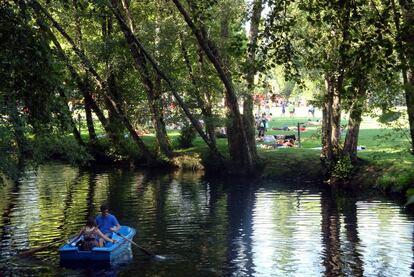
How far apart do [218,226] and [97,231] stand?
759 centimetres

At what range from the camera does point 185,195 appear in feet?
110

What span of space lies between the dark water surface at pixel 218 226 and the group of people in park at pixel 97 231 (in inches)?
30.8

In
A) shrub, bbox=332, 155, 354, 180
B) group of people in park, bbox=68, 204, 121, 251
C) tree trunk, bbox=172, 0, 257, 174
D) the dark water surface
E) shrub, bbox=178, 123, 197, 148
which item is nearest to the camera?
the dark water surface

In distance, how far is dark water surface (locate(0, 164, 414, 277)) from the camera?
18.1m

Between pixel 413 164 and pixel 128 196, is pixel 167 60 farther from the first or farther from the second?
pixel 413 164

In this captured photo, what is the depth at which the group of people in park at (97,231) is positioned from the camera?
719 inches

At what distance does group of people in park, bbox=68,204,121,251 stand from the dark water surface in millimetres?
783

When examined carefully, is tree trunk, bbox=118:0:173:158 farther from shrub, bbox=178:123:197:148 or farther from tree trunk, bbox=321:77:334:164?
tree trunk, bbox=321:77:334:164

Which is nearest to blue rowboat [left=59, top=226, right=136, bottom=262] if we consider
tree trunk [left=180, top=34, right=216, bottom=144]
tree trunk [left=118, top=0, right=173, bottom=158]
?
tree trunk [left=180, top=34, right=216, bottom=144]

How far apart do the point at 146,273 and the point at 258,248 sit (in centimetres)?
483

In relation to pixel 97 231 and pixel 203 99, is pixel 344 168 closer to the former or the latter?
pixel 203 99

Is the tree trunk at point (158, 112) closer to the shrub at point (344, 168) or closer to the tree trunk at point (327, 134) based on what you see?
the tree trunk at point (327, 134)

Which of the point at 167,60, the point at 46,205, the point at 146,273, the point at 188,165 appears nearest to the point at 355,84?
the point at 146,273

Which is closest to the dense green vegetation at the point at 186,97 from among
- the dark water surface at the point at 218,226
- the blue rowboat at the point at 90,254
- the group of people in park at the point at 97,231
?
the dark water surface at the point at 218,226
